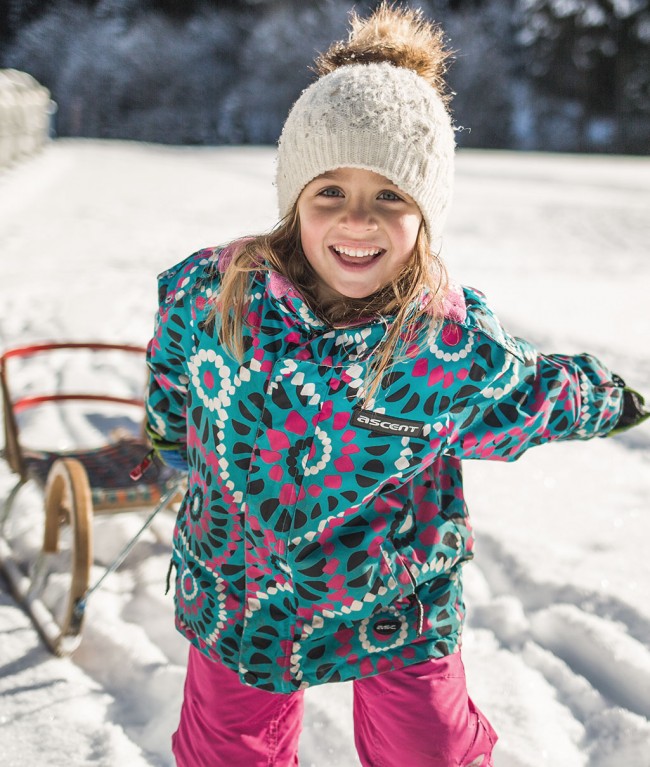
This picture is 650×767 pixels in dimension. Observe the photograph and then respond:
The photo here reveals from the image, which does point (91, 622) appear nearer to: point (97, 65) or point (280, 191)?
point (280, 191)

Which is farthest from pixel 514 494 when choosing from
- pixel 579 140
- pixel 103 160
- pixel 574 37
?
pixel 574 37

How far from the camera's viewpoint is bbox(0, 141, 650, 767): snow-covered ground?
1.85 m

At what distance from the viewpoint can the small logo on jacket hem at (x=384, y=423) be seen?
1.31 meters

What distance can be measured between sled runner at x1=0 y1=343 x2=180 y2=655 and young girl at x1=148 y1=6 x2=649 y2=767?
610mm

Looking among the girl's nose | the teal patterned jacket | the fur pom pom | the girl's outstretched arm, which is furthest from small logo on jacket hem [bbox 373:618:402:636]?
the fur pom pom

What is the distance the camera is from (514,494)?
2.94 meters

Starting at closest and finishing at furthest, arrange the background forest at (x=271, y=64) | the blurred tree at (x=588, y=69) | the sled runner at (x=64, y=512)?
1. the sled runner at (x=64, y=512)
2. the background forest at (x=271, y=64)
3. the blurred tree at (x=588, y=69)

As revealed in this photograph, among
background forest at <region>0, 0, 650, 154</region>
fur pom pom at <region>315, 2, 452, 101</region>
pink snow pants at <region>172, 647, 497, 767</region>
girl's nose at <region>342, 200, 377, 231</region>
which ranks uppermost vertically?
fur pom pom at <region>315, 2, 452, 101</region>

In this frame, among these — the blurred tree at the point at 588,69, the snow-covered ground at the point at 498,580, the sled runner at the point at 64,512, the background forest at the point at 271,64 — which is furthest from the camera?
the blurred tree at the point at 588,69

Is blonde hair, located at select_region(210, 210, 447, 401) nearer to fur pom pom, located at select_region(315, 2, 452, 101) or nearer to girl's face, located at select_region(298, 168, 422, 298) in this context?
girl's face, located at select_region(298, 168, 422, 298)

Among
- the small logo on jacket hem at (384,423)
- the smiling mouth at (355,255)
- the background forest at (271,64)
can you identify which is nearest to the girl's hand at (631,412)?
the small logo on jacket hem at (384,423)

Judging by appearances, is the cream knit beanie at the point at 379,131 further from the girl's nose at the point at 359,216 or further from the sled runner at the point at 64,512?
the sled runner at the point at 64,512

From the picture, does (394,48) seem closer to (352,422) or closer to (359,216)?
(359,216)

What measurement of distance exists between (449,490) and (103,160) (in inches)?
500
